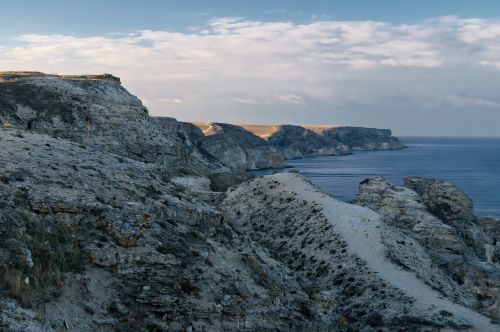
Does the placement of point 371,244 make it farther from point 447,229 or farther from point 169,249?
point 169,249

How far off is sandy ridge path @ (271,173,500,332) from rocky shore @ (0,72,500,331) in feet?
0.55

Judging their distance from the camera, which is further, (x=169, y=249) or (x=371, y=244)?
(x=371, y=244)

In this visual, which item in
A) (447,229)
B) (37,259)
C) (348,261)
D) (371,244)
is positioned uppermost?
(37,259)

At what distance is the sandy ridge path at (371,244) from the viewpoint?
95.9 ft

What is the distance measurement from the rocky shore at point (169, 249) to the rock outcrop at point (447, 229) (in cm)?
28

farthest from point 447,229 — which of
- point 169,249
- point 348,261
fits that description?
point 169,249

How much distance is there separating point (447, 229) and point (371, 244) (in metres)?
17.3

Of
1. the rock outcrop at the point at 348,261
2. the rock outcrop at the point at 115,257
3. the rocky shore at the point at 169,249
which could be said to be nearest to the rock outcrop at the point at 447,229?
the rocky shore at the point at 169,249

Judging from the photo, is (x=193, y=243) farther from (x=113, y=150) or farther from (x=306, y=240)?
(x=113, y=150)

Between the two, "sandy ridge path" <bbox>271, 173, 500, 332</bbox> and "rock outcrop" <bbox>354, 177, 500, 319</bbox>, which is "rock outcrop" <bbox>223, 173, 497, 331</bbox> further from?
"rock outcrop" <bbox>354, 177, 500, 319</bbox>

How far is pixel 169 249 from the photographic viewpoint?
23.4 meters

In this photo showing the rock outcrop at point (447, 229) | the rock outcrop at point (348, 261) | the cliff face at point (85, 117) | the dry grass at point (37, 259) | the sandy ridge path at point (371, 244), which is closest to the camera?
the dry grass at point (37, 259)

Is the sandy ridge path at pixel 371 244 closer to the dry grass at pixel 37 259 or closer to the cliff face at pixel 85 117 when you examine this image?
the cliff face at pixel 85 117

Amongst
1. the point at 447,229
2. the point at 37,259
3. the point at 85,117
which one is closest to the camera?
the point at 37,259
